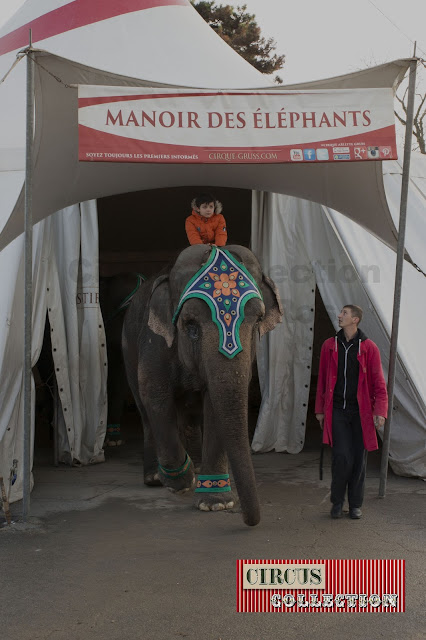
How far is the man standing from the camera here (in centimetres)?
594

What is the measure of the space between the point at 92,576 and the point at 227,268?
84.2 inches

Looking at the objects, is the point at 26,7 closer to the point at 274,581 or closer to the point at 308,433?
the point at 308,433

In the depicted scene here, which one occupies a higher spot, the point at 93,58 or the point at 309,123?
the point at 93,58

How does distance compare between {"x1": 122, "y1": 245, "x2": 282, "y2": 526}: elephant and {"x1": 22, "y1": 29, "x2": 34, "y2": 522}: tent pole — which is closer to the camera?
{"x1": 122, "y1": 245, "x2": 282, "y2": 526}: elephant

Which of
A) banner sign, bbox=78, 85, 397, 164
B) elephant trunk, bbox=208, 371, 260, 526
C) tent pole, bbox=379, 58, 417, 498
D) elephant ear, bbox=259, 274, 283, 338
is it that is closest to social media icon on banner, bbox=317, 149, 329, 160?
banner sign, bbox=78, 85, 397, 164

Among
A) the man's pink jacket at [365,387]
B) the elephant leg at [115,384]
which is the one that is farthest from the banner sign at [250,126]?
the elephant leg at [115,384]

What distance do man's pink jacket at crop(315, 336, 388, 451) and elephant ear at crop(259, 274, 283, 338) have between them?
404mm

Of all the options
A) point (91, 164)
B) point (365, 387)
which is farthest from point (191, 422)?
point (91, 164)

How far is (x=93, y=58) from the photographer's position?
902 cm

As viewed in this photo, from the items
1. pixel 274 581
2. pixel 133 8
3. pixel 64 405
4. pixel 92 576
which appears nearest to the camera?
pixel 274 581

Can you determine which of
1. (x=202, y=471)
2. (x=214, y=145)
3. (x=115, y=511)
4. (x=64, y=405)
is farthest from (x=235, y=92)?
(x=64, y=405)

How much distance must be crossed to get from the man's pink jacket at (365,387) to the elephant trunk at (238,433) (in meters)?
0.89

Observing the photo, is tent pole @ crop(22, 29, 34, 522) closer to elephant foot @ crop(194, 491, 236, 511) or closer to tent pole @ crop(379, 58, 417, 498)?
elephant foot @ crop(194, 491, 236, 511)

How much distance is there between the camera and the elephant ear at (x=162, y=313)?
605 cm
